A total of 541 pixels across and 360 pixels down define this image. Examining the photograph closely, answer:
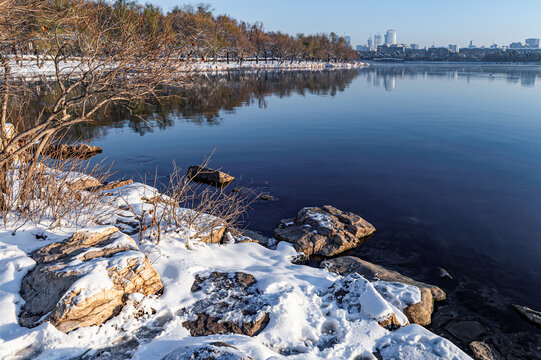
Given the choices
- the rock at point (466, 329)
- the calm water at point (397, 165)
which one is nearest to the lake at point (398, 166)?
the calm water at point (397, 165)

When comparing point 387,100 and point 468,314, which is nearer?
point 468,314

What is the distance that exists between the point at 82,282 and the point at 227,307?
2173 millimetres

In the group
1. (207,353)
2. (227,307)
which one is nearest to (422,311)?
(227,307)

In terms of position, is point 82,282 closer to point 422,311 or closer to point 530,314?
point 422,311

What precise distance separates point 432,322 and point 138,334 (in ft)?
18.0

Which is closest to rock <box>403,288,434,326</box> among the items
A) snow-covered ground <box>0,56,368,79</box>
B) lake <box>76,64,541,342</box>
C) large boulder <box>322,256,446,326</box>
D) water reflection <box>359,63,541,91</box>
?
large boulder <box>322,256,446,326</box>

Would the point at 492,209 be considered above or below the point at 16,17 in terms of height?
below

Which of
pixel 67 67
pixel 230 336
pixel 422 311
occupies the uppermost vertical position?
pixel 67 67

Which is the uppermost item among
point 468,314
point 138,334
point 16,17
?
point 16,17

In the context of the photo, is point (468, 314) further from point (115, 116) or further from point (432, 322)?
point (115, 116)

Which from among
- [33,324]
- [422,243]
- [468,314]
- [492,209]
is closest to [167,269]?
[33,324]

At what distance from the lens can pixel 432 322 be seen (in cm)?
704

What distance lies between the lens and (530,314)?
289 inches

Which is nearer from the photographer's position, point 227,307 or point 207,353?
point 207,353
